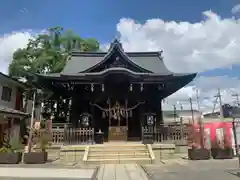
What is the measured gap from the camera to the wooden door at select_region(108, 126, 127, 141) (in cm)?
1408

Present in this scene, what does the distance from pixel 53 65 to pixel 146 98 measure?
37.2 feet

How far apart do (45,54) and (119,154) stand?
14.4 metres

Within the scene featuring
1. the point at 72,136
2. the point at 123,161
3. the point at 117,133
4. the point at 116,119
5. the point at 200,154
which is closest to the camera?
the point at 123,161

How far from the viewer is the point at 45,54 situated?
2159 cm

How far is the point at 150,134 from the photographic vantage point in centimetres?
1260

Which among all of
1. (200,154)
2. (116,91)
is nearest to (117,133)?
(116,91)

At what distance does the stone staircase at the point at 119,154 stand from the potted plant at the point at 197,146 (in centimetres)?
187

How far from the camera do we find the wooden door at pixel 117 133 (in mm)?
14081

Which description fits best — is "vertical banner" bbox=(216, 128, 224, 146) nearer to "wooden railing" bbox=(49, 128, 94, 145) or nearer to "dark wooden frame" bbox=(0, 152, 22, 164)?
"wooden railing" bbox=(49, 128, 94, 145)

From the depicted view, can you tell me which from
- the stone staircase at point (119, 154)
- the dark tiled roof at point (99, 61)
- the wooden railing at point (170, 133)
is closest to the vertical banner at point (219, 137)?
the wooden railing at point (170, 133)

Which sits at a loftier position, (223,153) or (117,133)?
(117,133)

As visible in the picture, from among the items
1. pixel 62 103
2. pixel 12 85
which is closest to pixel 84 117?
pixel 62 103

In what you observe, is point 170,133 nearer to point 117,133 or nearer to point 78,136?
point 117,133

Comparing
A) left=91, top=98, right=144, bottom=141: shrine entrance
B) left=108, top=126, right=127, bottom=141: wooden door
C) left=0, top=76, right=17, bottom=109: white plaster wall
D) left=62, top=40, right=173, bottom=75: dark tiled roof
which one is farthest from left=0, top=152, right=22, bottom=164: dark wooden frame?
left=0, top=76, right=17, bottom=109: white plaster wall
